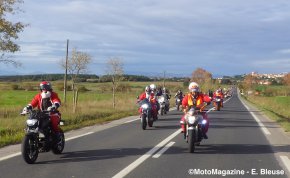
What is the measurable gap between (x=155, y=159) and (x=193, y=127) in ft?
4.46

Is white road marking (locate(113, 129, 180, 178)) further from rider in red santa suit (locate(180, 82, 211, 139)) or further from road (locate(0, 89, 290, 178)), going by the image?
rider in red santa suit (locate(180, 82, 211, 139))

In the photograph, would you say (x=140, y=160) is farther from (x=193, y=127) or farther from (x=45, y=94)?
(x=45, y=94)

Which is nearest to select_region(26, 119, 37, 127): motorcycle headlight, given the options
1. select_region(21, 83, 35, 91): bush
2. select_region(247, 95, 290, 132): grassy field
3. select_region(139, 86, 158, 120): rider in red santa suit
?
select_region(139, 86, 158, 120): rider in red santa suit

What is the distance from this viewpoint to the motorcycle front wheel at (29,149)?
866cm

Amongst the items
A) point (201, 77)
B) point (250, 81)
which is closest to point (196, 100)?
point (201, 77)

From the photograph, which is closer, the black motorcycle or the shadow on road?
the black motorcycle

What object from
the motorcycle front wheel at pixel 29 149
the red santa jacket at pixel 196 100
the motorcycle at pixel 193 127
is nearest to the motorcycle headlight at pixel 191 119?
the motorcycle at pixel 193 127

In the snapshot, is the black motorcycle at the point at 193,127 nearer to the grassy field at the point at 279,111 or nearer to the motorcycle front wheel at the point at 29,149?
the motorcycle front wheel at the point at 29,149

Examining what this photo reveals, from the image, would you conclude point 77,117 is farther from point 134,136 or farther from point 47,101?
point 47,101

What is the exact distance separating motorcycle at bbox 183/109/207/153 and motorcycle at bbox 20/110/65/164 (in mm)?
3124

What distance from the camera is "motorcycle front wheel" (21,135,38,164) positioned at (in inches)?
341

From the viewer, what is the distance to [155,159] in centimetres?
963

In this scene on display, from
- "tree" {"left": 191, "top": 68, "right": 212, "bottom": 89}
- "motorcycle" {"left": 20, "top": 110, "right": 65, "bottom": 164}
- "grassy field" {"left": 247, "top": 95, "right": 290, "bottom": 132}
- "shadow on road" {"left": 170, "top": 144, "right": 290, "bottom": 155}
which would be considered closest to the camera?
"motorcycle" {"left": 20, "top": 110, "right": 65, "bottom": 164}

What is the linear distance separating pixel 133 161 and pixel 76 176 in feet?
6.16
